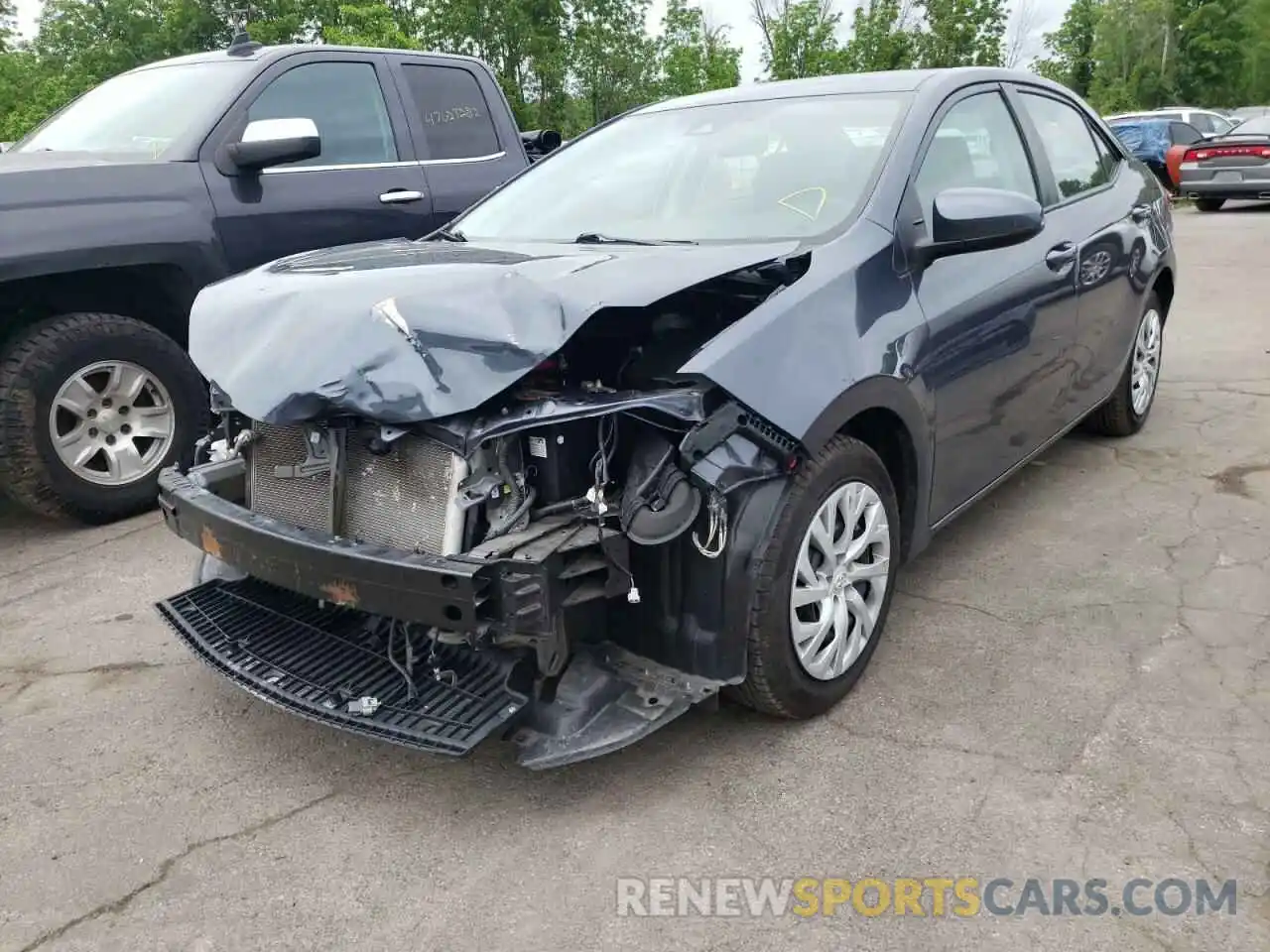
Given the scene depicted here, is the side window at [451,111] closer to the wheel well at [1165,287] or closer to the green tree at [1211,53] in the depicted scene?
the wheel well at [1165,287]

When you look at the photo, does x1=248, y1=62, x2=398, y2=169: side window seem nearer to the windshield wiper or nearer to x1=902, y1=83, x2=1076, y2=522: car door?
the windshield wiper

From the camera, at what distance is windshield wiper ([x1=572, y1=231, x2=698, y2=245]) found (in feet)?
10.6

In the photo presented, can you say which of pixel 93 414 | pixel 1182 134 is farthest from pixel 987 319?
pixel 1182 134

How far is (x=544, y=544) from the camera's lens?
2.38 metres

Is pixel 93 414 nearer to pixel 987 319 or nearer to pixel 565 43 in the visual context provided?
pixel 987 319

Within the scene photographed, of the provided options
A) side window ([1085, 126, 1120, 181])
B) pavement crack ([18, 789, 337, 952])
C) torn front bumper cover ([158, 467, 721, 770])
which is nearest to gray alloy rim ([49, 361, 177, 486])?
torn front bumper cover ([158, 467, 721, 770])

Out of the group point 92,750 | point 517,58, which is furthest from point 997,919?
point 517,58

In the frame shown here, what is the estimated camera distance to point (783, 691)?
8.93ft

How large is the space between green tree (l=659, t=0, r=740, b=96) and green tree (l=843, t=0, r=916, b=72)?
358 centimetres

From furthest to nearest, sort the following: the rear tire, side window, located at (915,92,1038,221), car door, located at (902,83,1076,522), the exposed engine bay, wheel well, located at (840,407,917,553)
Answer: the rear tire < side window, located at (915,92,1038,221) < car door, located at (902,83,1076,522) < wheel well, located at (840,407,917,553) < the exposed engine bay

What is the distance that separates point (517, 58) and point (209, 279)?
27425mm

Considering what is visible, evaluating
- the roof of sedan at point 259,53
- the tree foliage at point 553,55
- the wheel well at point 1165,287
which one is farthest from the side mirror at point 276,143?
the tree foliage at point 553,55

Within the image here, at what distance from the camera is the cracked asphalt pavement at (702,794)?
222 centimetres

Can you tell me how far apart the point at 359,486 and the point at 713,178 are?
164 cm
